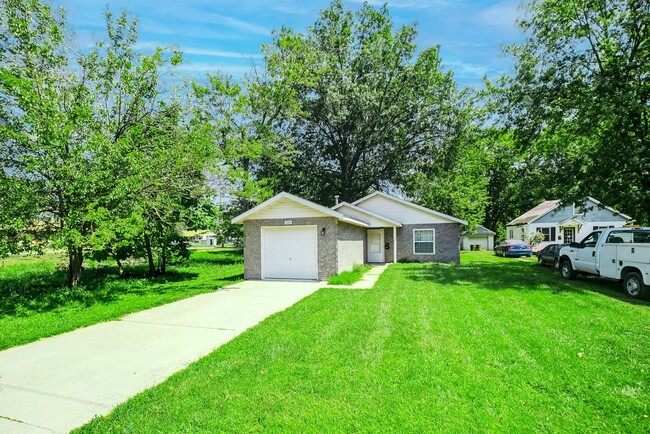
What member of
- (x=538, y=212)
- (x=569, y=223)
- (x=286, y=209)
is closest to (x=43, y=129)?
(x=286, y=209)

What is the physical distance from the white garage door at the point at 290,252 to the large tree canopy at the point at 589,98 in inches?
394

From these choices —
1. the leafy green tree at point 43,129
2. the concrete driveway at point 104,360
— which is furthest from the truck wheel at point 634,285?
the leafy green tree at point 43,129

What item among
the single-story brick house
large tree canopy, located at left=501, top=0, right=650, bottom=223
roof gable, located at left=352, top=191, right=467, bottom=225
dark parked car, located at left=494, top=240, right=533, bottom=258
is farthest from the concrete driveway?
dark parked car, located at left=494, top=240, right=533, bottom=258

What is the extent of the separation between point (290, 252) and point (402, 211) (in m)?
9.99

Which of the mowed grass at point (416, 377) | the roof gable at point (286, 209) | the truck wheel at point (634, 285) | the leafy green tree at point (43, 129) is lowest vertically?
the mowed grass at point (416, 377)

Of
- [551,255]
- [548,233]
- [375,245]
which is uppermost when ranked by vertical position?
[548,233]

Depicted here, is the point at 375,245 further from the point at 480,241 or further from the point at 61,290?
the point at 480,241

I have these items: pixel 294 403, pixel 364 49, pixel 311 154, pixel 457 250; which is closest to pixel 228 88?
pixel 311 154

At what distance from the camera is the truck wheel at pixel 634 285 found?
891cm

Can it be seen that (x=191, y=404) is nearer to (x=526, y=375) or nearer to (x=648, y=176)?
(x=526, y=375)

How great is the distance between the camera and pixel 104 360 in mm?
5055

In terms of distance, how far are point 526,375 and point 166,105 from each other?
12532mm

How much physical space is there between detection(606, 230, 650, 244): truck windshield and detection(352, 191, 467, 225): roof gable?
9.70 m

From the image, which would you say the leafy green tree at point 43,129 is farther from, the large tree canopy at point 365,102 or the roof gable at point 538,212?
the roof gable at point 538,212
